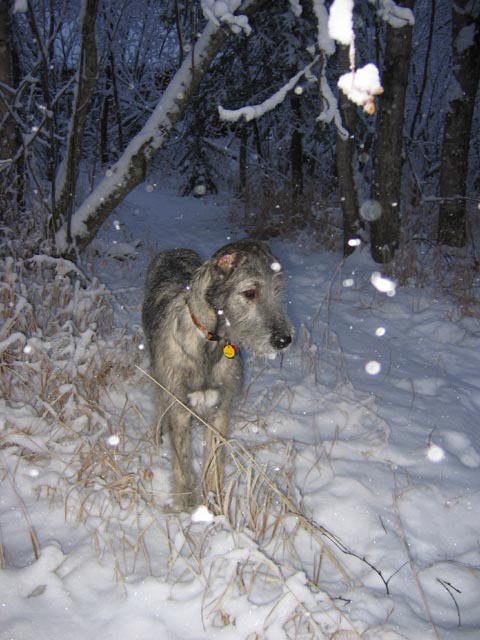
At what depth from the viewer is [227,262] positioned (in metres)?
2.94

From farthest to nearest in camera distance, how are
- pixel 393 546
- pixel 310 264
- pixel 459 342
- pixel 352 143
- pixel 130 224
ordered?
pixel 130 224
pixel 310 264
pixel 352 143
pixel 459 342
pixel 393 546

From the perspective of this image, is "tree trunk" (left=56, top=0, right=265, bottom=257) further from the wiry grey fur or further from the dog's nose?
the dog's nose

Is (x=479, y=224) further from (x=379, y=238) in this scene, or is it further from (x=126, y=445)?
(x=126, y=445)

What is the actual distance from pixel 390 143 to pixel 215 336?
5.59m

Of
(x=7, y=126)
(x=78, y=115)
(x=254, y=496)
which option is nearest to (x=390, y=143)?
(x=78, y=115)

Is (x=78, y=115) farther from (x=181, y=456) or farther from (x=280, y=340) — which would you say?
(x=181, y=456)

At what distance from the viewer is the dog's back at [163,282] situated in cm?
390

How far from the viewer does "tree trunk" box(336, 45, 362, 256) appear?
7.11 meters

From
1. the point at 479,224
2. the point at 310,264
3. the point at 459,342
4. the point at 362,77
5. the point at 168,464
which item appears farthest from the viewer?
the point at 479,224

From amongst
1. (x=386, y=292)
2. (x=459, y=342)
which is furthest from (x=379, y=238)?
(x=459, y=342)

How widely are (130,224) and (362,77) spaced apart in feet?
27.6

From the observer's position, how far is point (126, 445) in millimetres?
3389

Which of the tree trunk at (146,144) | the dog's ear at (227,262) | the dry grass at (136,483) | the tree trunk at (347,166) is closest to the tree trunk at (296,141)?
the tree trunk at (347,166)

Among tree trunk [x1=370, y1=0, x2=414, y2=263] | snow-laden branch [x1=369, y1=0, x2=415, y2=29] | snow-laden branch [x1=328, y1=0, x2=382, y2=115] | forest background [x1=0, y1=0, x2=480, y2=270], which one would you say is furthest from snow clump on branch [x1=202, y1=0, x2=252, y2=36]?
tree trunk [x1=370, y1=0, x2=414, y2=263]
